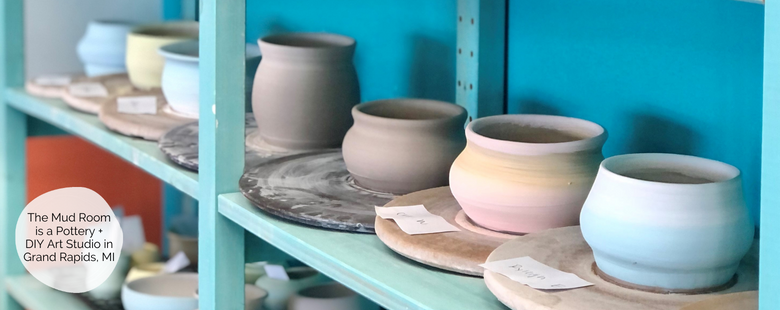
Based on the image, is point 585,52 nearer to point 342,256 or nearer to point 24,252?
point 342,256

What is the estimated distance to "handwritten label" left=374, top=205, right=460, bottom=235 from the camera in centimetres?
86

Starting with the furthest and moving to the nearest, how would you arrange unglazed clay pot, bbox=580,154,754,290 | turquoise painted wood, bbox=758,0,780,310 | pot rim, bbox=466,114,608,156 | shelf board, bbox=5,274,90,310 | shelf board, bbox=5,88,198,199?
shelf board, bbox=5,274,90,310 → shelf board, bbox=5,88,198,199 → pot rim, bbox=466,114,608,156 → unglazed clay pot, bbox=580,154,754,290 → turquoise painted wood, bbox=758,0,780,310

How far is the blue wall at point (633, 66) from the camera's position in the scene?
95 cm

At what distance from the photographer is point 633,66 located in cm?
107

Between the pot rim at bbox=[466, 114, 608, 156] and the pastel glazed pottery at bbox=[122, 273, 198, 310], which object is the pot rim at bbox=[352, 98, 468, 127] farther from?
the pastel glazed pottery at bbox=[122, 273, 198, 310]

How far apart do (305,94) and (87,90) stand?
1.77 feet

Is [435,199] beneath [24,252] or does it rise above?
above

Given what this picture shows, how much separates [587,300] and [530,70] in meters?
0.60

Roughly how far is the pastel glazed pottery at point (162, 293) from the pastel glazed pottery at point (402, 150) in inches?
22.3

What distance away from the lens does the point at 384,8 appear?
1507mm

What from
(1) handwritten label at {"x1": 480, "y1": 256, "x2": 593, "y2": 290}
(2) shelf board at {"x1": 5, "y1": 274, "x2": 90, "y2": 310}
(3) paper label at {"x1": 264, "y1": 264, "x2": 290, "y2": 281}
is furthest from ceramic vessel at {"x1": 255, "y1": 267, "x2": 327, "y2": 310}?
(1) handwritten label at {"x1": 480, "y1": 256, "x2": 593, "y2": 290}

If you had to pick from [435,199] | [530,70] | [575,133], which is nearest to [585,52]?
[530,70]

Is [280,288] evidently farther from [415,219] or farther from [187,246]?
[415,219]

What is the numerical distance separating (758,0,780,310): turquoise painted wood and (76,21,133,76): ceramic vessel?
1426 mm
